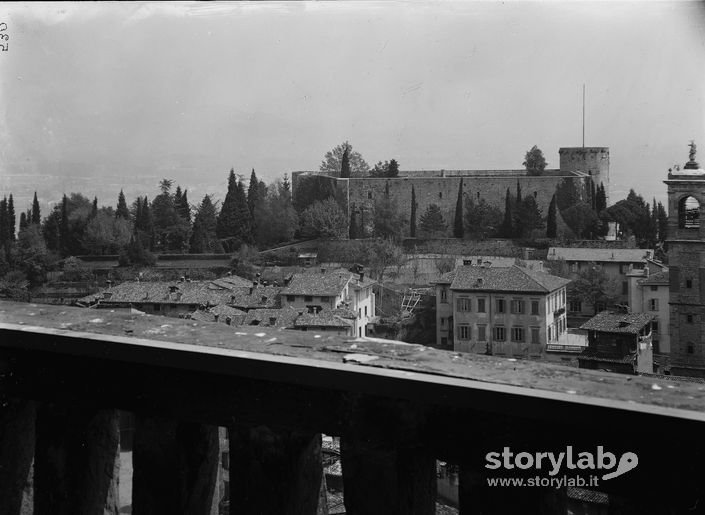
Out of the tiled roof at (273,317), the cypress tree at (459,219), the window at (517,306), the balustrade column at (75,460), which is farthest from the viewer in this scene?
the cypress tree at (459,219)

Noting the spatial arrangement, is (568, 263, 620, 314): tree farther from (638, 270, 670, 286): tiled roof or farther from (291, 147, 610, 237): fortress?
(291, 147, 610, 237): fortress

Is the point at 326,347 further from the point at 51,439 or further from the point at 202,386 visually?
the point at 51,439

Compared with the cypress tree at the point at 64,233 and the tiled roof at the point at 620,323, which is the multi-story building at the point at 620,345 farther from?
the cypress tree at the point at 64,233

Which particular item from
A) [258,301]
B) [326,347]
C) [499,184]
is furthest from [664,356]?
[499,184]

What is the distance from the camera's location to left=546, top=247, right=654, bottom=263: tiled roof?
4.36 metres

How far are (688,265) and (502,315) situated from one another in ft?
2.44

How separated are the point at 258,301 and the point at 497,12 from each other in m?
1.77

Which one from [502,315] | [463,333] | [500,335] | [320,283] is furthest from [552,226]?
[463,333]

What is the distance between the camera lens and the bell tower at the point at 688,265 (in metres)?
1.88

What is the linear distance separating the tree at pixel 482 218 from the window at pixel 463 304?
7.60m

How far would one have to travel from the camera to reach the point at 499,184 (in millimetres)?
A: 15211

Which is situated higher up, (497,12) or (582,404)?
(497,12)

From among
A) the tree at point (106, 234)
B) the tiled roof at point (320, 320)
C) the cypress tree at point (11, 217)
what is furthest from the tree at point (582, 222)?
the cypress tree at point (11, 217)

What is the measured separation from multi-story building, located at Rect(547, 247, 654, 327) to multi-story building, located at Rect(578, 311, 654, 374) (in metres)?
0.40
